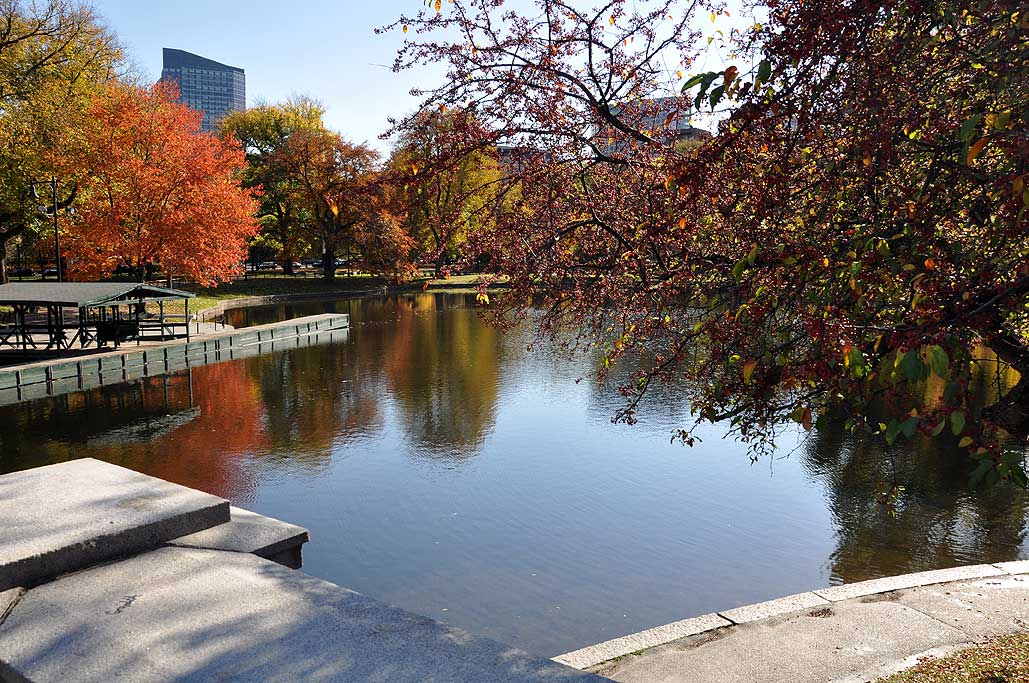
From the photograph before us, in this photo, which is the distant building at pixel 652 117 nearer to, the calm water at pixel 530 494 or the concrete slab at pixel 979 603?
the concrete slab at pixel 979 603

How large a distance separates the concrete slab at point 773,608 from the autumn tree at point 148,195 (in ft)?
109

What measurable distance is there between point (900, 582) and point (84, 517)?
7.68 meters

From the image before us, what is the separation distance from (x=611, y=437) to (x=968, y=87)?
41.3 ft

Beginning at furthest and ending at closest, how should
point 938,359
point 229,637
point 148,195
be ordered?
1. point 148,195
2. point 229,637
3. point 938,359

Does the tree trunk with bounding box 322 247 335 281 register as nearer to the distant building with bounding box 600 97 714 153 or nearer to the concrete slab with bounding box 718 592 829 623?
the distant building with bounding box 600 97 714 153

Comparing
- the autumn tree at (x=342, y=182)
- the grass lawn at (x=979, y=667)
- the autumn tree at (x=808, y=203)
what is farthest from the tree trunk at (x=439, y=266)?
the autumn tree at (x=342, y=182)

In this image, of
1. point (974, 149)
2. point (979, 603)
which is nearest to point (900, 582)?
point (979, 603)

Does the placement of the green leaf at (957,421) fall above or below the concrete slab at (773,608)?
above

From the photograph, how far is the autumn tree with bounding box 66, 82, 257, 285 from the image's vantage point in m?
34.5

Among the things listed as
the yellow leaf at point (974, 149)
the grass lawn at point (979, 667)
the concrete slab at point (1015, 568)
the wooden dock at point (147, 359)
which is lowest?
the concrete slab at point (1015, 568)

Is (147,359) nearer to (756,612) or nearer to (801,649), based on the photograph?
(756,612)

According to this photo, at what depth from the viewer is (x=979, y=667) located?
5770 millimetres

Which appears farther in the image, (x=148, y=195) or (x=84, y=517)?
(x=148, y=195)

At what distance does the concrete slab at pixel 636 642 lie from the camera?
661 cm
